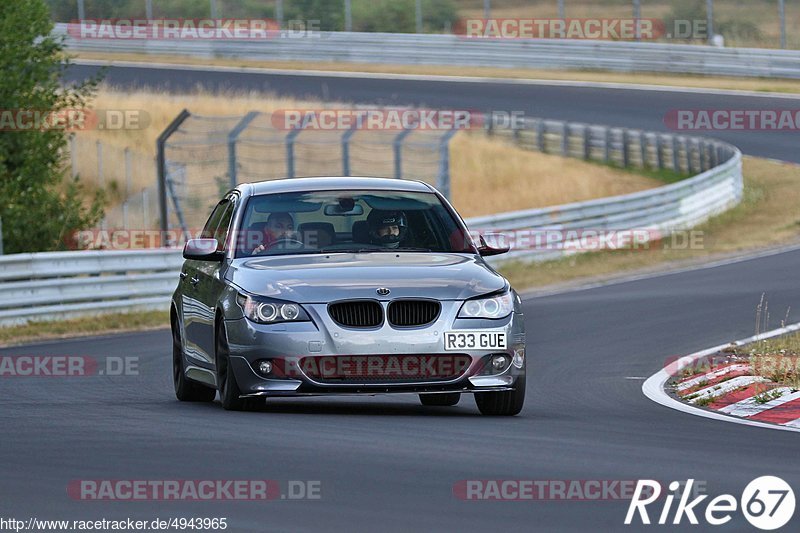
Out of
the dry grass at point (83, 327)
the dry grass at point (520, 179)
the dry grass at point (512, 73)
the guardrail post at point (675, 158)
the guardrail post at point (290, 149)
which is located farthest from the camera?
the dry grass at point (512, 73)

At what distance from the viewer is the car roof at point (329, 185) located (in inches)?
449

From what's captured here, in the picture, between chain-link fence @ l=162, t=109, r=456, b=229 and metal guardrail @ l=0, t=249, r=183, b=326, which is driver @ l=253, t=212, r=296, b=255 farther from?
chain-link fence @ l=162, t=109, r=456, b=229

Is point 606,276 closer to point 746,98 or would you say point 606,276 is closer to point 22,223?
point 22,223

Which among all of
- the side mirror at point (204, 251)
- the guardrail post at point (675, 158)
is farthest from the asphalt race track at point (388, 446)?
the guardrail post at point (675, 158)

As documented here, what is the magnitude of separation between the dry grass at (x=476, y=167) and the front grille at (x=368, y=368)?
23388 millimetres

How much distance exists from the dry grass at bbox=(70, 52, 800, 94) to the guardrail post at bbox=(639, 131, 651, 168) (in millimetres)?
8070

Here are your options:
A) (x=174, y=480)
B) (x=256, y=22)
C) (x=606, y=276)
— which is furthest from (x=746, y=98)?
(x=174, y=480)

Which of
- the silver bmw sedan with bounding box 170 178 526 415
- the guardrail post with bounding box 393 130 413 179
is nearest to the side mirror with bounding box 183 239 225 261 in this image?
the silver bmw sedan with bounding box 170 178 526 415

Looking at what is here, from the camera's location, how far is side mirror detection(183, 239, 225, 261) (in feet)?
36.6

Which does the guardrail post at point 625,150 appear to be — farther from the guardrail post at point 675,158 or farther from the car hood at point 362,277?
the car hood at point 362,277

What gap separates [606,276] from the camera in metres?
25.5

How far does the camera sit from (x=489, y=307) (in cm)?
1033

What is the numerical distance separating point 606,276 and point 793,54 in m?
24.3

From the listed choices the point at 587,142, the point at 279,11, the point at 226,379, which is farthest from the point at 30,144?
the point at 279,11
